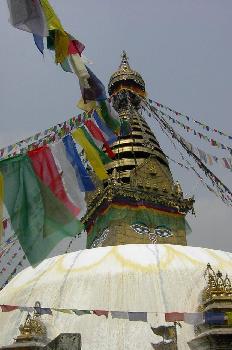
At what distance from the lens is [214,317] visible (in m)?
8.86

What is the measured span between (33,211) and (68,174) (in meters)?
1.26

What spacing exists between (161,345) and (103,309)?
1648 mm

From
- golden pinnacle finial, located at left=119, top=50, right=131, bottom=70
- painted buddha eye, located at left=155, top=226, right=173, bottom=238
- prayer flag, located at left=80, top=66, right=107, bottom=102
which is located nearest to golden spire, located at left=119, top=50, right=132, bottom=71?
golden pinnacle finial, located at left=119, top=50, right=131, bottom=70

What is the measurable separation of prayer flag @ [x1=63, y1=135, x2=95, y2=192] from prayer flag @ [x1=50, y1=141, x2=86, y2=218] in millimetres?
74

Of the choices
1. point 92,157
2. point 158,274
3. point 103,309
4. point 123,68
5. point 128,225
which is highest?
point 123,68

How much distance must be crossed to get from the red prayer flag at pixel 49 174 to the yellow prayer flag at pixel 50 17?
6.17ft

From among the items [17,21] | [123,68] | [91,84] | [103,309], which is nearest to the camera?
[17,21]

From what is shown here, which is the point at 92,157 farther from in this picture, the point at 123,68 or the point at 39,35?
the point at 123,68

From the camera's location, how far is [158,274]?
34.6 feet

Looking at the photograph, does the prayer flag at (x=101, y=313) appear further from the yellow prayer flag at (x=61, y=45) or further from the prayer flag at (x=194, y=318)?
the yellow prayer flag at (x=61, y=45)

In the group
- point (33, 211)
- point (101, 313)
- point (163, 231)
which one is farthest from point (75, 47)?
point (163, 231)

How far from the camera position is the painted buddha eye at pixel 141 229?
16.2 m

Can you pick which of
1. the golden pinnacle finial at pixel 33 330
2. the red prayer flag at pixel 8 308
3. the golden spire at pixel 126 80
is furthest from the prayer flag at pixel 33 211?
the golden spire at pixel 126 80

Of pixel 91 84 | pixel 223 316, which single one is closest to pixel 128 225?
pixel 223 316
